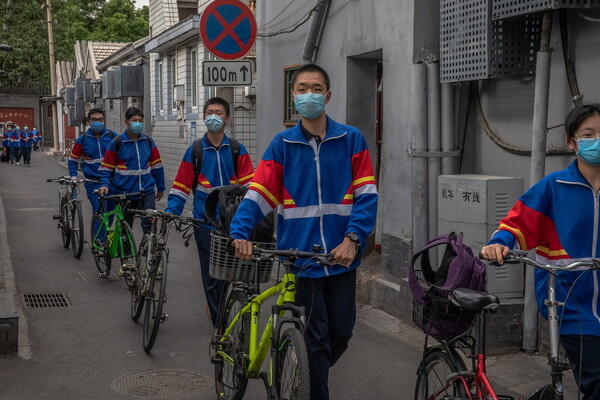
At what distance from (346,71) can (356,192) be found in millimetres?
5477

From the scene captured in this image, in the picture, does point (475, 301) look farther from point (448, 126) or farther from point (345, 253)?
point (448, 126)

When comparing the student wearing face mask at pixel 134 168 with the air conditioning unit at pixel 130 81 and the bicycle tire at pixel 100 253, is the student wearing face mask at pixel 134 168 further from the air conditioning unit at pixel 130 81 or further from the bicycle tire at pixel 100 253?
the air conditioning unit at pixel 130 81

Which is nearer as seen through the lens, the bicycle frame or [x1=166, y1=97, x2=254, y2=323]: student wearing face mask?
the bicycle frame

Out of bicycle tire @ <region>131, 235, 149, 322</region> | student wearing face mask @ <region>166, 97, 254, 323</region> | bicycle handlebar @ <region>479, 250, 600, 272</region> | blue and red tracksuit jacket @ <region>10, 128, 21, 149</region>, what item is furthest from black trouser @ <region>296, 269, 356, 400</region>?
blue and red tracksuit jacket @ <region>10, 128, 21, 149</region>

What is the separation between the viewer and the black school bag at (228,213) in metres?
5.46

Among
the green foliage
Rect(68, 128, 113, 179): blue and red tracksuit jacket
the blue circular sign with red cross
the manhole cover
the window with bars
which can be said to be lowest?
the manhole cover

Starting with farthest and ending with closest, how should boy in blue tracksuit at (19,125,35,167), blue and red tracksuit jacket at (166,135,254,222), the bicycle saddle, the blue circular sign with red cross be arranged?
boy in blue tracksuit at (19,125,35,167), the blue circular sign with red cross, blue and red tracksuit jacket at (166,135,254,222), the bicycle saddle

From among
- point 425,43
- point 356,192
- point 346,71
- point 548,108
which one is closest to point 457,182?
point 548,108

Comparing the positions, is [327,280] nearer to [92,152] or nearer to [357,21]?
[357,21]

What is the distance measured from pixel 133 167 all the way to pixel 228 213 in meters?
4.22

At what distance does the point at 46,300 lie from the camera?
916cm

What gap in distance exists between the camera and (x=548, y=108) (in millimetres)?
6723

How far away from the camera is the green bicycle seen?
30.6ft

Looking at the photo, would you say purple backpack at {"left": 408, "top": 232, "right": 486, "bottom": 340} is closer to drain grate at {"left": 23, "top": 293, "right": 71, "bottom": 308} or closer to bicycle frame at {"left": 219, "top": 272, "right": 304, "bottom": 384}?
bicycle frame at {"left": 219, "top": 272, "right": 304, "bottom": 384}
